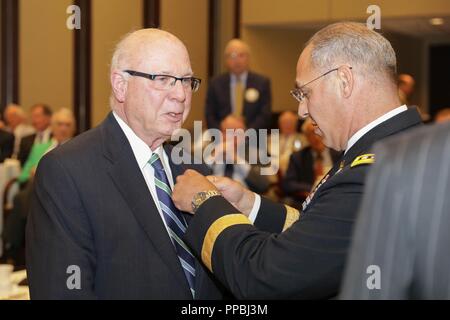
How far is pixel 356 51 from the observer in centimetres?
163

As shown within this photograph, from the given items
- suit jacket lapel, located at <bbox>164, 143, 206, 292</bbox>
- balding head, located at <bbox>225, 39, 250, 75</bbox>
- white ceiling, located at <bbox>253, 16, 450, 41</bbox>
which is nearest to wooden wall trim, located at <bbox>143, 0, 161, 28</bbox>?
white ceiling, located at <bbox>253, 16, 450, 41</bbox>

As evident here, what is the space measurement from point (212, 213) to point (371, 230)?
91cm

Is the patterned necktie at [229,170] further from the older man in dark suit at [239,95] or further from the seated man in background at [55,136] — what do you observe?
the seated man in background at [55,136]

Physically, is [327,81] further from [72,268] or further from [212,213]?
[72,268]

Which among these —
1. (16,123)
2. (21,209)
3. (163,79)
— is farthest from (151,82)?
(16,123)

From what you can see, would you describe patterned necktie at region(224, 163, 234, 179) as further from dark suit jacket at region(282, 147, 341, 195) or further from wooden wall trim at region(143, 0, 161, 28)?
wooden wall trim at region(143, 0, 161, 28)

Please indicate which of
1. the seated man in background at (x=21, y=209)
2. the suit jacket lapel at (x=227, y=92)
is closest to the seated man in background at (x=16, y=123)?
the seated man in background at (x=21, y=209)

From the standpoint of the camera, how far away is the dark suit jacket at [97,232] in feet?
5.26

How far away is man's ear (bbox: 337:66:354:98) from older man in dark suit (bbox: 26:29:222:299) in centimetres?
41

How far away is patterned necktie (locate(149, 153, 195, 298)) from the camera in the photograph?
1.80 metres

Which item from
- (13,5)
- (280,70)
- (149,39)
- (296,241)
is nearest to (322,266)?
(296,241)

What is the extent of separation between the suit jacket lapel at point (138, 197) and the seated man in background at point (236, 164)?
3559 mm

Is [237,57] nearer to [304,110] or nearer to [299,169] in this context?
[299,169]

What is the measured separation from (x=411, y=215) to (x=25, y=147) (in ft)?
23.7
